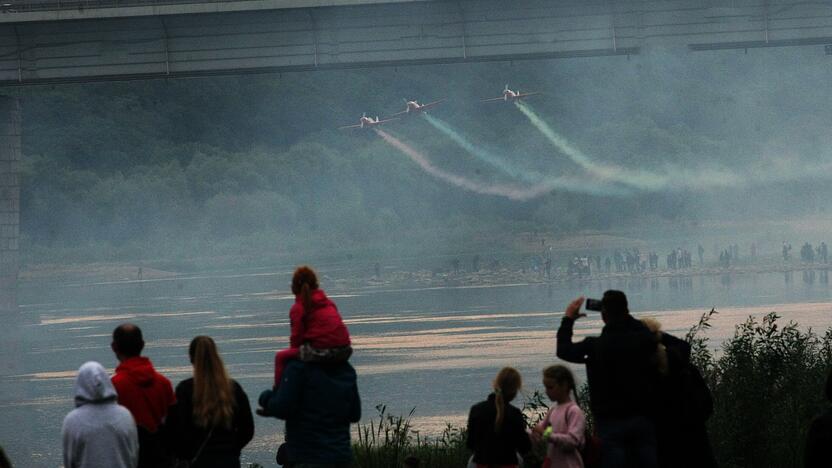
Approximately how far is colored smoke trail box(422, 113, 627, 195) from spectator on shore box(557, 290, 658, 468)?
242ft

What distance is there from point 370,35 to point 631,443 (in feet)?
73.2

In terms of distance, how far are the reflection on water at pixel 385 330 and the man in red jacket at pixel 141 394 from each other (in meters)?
6.68

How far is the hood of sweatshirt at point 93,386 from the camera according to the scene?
646 centimetres

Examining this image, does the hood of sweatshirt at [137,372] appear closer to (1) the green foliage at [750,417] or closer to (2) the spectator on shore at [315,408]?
(2) the spectator on shore at [315,408]

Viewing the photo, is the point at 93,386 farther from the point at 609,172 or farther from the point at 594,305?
the point at 609,172

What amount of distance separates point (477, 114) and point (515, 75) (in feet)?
24.9

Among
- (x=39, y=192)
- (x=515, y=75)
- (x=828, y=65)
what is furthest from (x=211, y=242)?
(x=828, y=65)

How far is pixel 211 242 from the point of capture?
84875 mm

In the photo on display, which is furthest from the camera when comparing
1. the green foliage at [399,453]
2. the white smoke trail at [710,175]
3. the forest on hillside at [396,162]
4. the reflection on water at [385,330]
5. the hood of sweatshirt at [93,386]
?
the forest on hillside at [396,162]

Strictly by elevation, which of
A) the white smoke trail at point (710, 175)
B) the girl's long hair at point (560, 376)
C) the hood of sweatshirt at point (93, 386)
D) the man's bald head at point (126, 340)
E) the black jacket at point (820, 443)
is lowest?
the black jacket at point (820, 443)

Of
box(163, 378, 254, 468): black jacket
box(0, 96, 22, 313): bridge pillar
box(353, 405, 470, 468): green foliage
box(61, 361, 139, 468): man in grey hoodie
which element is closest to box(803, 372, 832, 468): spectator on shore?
box(163, 378, 254, 468): black jacket

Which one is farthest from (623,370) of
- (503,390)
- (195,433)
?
(195,433)

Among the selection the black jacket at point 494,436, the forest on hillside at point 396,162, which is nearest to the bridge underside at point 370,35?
the black jacket at point 494,436

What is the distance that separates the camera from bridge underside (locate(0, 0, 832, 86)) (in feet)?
94.9
